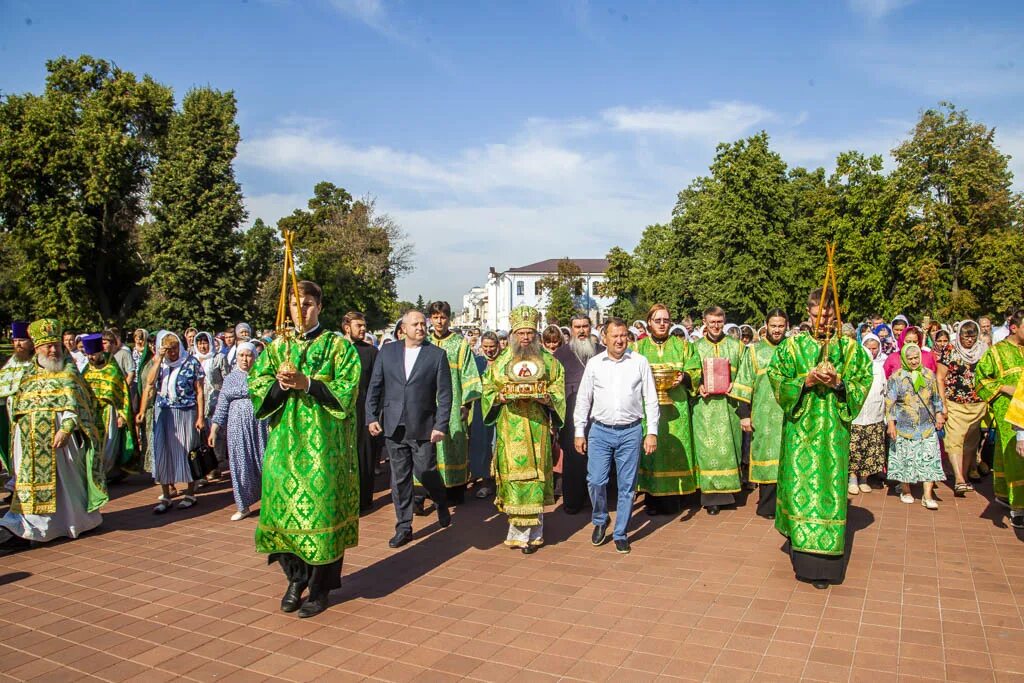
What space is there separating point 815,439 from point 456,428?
13.7 ft

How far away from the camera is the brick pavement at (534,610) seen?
4.60 m

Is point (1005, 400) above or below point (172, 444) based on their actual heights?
above

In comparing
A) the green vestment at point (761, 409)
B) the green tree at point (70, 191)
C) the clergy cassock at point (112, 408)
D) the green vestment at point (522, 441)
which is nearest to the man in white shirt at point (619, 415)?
the green vestment at point (522, 441)

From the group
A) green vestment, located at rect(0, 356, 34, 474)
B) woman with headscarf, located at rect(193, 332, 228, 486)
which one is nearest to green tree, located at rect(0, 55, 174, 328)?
woman with headscarf, located at rect(193, 332, 228, 486)

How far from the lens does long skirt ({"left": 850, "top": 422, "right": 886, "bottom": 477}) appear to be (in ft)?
31.1

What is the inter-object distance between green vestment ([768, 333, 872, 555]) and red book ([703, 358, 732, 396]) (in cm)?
215

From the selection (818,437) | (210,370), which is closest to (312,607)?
(818,437)

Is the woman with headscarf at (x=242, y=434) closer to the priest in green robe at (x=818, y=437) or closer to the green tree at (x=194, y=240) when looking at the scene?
the priest in green robe at (x=818, y=437)

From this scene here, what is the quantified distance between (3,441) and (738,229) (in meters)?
35.3

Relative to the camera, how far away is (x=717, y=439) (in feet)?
27.8

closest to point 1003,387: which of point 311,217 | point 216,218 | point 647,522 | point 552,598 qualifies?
point 647,522

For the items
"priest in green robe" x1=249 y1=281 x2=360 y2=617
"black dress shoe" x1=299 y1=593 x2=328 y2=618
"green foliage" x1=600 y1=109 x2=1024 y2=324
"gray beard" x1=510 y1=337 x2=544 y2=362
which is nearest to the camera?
"priest in green robe" x1=249 y1=281 x2=360 y2=617

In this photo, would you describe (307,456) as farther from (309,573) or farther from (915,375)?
(915,375)

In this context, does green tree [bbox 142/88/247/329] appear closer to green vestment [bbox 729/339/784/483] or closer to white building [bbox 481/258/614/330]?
green vestment [bbox 729/339/784/483]
